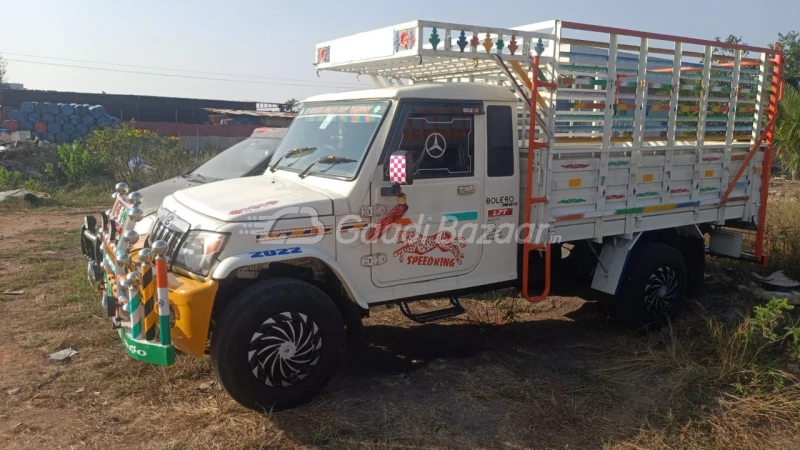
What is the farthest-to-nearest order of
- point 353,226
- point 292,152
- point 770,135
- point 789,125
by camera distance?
point 789,125, point 770,135, point 292,152, point 353,226

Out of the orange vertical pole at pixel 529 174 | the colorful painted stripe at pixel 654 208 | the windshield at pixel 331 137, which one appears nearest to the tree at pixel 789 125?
the colorful painted stripe at pixel 654 208

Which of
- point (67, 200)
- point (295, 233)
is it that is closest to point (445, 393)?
point (295, 233)

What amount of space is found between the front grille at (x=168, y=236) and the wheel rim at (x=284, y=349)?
32.1 inches

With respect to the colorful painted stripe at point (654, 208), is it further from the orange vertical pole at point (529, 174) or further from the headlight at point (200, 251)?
the headlight at point (200, 251)

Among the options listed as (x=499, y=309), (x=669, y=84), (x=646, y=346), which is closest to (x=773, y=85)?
(x=669, y=84)

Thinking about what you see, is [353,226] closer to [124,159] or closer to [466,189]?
[466,189]

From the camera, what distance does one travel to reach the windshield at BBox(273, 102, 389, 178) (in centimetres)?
444

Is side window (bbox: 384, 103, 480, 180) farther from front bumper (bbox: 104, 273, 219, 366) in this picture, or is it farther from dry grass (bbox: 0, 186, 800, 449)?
dry grass (bbox: 0, 186, 800, 449)

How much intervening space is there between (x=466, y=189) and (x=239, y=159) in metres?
4.56

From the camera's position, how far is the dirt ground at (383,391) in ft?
12.8

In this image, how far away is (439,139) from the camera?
15.0 feet

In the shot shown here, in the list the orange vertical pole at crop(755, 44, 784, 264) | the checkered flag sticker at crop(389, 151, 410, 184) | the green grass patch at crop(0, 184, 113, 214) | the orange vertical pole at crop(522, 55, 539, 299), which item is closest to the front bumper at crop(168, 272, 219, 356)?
the checkered flag sticker at crop(389, 151, 410, 184)

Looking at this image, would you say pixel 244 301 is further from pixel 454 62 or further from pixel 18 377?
pixel 454 62

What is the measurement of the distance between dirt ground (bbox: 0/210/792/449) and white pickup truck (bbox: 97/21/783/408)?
36 centimetres
